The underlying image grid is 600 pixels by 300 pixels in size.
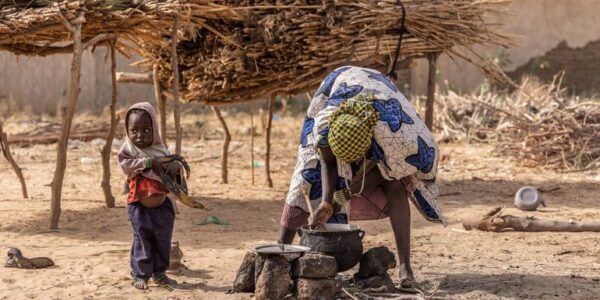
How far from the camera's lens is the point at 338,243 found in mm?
4496

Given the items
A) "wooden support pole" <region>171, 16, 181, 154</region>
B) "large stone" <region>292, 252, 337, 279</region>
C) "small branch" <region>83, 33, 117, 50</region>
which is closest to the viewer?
"large stone" <region>292, 252, 337, 279</region>

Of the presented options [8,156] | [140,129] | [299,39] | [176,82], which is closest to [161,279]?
[140,129]

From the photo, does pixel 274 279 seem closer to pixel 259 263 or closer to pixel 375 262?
pixel 259 263

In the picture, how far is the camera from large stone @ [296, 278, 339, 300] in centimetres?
437

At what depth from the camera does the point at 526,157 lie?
409 inches

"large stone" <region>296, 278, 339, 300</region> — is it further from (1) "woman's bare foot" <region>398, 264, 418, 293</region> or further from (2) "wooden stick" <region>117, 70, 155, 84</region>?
(2) "wooden stick" <region>117, 70, 155, 84</region>

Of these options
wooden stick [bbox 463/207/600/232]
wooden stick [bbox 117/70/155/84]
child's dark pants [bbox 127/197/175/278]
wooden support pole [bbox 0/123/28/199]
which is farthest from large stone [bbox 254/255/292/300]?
wooden stick [bbox 117/70/155/84]

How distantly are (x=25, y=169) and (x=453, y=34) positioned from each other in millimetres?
4934

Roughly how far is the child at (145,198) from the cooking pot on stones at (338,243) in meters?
0.85

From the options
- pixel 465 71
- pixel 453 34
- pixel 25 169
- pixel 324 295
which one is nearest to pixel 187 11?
pixel 453 34

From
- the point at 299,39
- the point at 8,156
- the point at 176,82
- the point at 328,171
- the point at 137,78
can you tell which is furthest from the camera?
the point at 137,78

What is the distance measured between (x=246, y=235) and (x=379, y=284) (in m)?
2.38

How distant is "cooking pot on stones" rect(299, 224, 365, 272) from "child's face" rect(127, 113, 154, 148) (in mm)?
1003

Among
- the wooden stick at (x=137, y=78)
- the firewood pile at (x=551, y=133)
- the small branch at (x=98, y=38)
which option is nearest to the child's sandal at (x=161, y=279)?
the small branch at (x=98, y=38)
